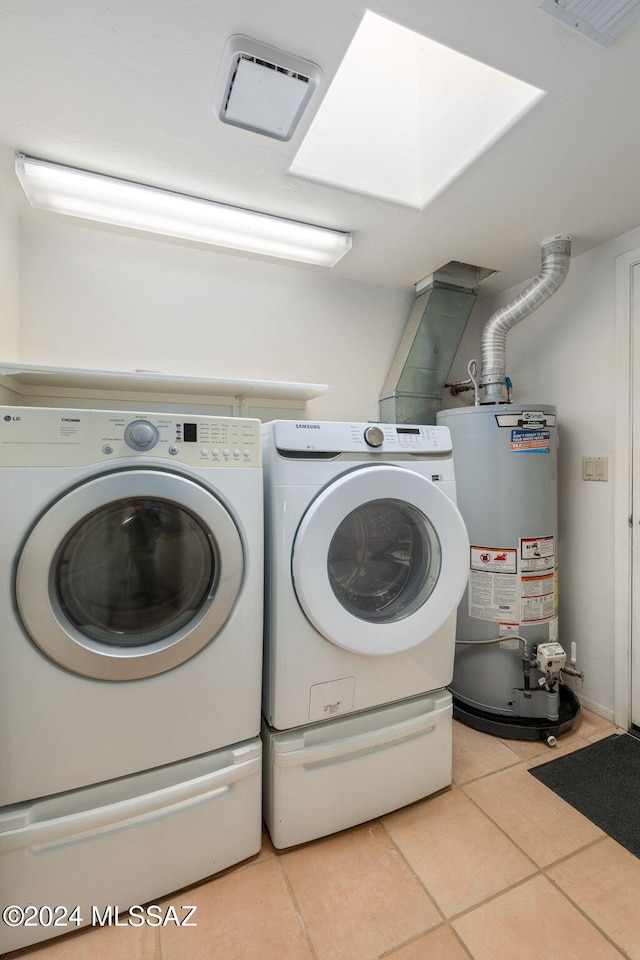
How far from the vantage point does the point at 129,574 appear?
3.51ft

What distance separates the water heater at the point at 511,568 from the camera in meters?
1.77

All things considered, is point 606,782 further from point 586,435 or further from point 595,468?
point 586,435

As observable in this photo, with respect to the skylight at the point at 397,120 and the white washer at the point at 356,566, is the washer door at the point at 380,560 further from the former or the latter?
the skylight at the point at 397,120

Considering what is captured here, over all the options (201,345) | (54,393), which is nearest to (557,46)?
(201,345)

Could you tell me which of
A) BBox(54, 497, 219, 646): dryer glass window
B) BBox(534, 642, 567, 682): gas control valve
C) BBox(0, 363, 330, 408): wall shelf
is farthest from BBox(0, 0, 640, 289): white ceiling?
BBox(534, 642, 567, 682): gas control valve

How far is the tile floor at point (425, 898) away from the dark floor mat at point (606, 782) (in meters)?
0.06

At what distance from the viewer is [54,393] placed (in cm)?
166

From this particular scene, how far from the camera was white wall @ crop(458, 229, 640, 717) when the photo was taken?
6.13ft

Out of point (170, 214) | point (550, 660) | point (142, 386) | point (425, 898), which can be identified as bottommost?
point (425, 898)

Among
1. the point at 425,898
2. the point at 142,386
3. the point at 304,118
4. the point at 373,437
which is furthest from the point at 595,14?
the point at 425,898

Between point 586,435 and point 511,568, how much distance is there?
0.75 metres

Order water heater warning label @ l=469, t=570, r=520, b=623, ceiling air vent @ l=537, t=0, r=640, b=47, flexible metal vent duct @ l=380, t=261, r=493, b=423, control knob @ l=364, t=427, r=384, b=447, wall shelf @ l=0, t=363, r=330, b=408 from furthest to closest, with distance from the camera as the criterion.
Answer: flexible metal vent duct @ l=380, t=261, r=493, b=423 < water heater warning label @ l=469, t=570, r=520, b=623 < wall shelf @ l=0, t=363, r=330, b=408 < control knob @ l=364, t=427, r=384, b=447 < ceiling air vent @ l=537, t=0, r=640, b=47

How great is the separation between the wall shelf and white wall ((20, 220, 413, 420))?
12 cm

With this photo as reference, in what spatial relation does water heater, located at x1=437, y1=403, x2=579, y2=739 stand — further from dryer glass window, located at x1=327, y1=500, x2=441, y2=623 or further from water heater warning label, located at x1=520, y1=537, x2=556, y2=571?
dryer glass window, located at x1=327, y1=500, x2=441, y2=623
